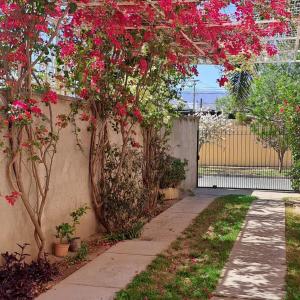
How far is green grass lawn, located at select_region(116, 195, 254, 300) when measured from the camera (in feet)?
16.3

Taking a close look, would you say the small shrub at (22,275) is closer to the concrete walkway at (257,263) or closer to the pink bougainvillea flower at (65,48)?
the concrete walkway at (257,263)

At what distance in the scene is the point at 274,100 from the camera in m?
22.1

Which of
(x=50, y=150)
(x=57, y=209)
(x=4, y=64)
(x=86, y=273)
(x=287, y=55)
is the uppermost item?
(x=287, y=55)

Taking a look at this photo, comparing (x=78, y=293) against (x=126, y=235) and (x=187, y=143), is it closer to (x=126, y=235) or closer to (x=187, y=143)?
(x=126, y=235)

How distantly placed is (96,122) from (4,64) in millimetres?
2476

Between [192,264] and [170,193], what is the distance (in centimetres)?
573

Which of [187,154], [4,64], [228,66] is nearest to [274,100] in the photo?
[187,154]

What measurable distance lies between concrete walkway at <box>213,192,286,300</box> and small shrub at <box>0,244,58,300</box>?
1.79m

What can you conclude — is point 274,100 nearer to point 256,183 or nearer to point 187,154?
point 256,183

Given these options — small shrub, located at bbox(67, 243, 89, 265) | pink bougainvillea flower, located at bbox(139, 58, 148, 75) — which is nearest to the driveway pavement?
pink bougainvillea flower, located at bbox(139, 58, 148, 75)

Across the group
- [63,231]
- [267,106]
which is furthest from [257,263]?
[267,106]

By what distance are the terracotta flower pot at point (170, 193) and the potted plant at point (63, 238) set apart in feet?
17.3

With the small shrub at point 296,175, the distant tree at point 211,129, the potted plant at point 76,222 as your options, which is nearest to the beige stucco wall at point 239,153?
the distant tree at point 211,129

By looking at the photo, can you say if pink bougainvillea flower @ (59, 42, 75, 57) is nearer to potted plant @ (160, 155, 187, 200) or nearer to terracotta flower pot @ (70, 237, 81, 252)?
terracotta flower pot @ (70, 237, 81, 252)
